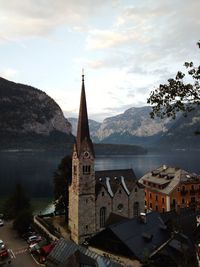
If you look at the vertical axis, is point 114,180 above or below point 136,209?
above

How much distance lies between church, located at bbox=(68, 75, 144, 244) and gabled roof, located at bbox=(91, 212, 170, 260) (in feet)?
42.1

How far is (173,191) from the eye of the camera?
66.6 meters

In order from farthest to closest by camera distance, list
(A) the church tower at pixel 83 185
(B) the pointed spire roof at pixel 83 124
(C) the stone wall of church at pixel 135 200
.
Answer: (C) the stone wall of church at pixel 135 200 < (B) the pointed spire roof at pixel 83 124 < (A) the church tower at pixel 83 185

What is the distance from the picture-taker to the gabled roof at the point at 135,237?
3696 centimetres

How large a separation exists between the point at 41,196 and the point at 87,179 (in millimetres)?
54276

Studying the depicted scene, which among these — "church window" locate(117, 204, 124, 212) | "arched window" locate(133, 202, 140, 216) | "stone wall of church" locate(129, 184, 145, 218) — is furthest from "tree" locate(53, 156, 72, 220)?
"arched window" locate(133, 202, 140, 216)

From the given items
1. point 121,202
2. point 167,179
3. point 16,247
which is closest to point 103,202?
point 121,202

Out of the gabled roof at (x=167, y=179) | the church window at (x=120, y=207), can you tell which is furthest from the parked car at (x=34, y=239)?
the gabled roof at (x=167, y=179)

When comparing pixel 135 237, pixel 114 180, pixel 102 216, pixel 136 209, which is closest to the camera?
pixel 135 237

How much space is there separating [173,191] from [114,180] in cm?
1374

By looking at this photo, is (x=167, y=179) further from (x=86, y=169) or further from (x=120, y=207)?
(x=86, y=169)

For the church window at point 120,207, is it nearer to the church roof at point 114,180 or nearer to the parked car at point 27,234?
the church roof at point 114,180

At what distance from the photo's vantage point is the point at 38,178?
487 feet

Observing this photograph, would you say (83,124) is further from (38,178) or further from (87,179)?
(38,178)
